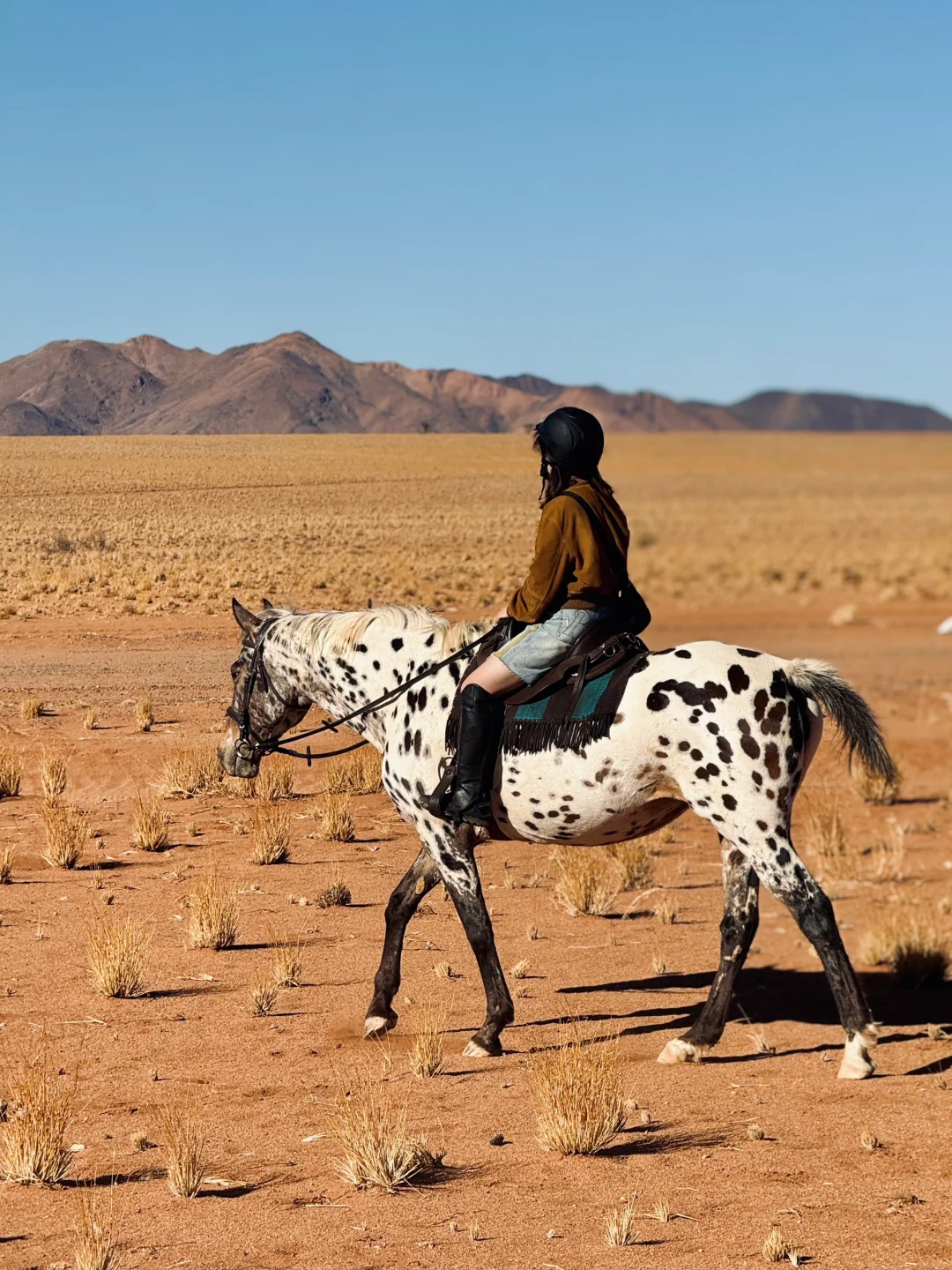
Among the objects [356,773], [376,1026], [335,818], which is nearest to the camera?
[376,1026]

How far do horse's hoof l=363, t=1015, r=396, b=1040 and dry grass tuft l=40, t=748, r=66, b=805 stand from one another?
4117mm

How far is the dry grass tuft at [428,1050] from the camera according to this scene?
24.6ft

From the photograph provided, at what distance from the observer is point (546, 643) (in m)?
7.64

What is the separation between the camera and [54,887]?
35.4 ft

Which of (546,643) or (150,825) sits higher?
(546,643)

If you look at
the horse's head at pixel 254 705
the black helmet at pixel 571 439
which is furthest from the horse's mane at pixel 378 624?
the black helmet at pixel 571 439

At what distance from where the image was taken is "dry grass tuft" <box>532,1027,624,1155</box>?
21.1ft

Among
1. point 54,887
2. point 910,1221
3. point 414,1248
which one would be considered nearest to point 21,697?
point 54,887

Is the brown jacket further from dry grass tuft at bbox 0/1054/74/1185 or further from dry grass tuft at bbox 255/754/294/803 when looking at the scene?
dry grass tuft at bbox 255/754/294/803

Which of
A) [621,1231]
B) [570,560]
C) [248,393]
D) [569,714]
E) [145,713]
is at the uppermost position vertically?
[248,393]

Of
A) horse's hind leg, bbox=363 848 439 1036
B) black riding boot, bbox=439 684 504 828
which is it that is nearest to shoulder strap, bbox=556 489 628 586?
black riding boot, bbox=439 684 504 828

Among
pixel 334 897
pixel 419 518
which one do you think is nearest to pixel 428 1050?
pixel 334 897

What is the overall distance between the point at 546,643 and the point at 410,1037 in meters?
2.45

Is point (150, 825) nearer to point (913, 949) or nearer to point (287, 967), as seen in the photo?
point (287, 967)
